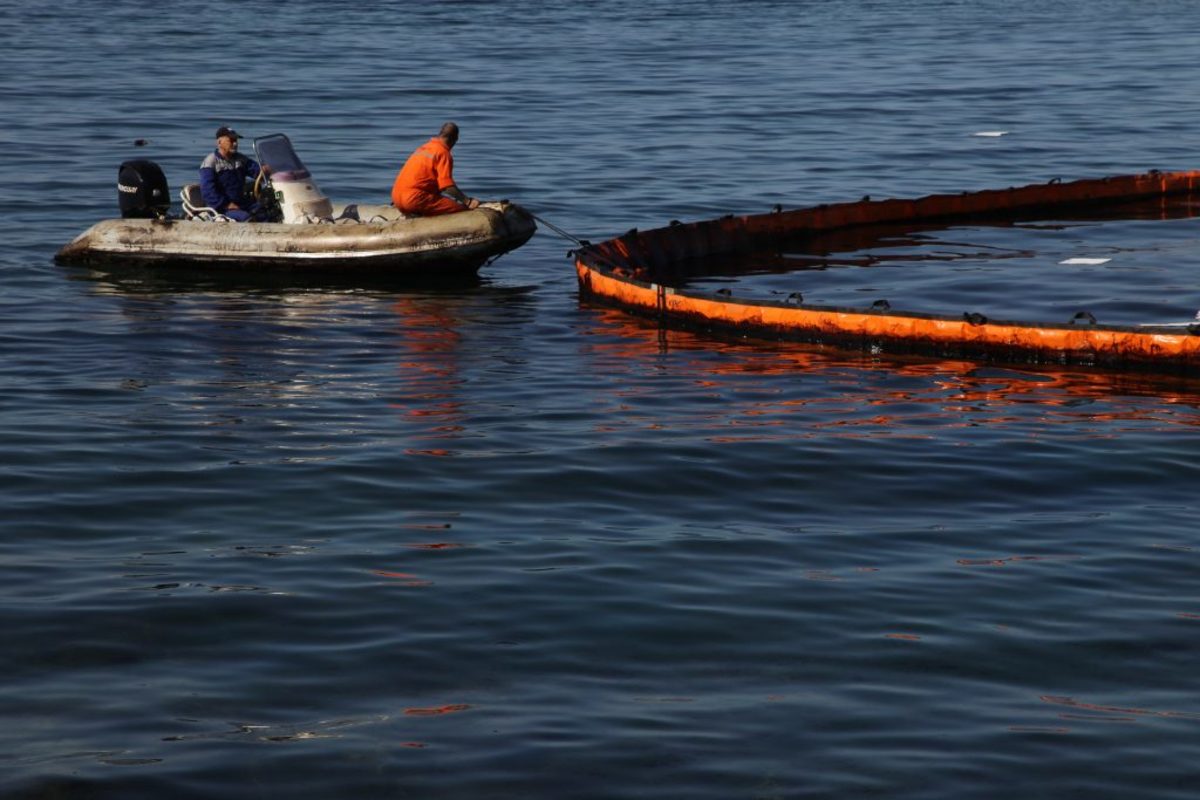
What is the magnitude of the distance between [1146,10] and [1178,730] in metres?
60.0

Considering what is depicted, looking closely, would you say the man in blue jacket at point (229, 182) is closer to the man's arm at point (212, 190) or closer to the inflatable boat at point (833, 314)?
the man's arm at point (212, 190)

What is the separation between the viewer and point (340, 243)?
71.7 ft

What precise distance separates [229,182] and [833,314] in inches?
324

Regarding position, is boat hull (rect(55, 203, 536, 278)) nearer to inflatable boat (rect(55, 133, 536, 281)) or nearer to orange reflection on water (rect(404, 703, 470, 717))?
inflatable boat (rect(55, 133, 536, 281))

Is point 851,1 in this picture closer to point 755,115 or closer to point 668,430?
point 755,115

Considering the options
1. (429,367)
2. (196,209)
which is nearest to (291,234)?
(196,209)

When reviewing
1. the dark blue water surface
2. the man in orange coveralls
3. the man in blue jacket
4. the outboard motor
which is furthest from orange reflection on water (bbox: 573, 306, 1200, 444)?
the man in blue jacket

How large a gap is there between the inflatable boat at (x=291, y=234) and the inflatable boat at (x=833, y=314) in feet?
4.41

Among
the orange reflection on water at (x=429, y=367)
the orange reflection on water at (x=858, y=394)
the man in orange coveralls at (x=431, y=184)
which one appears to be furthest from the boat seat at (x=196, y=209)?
the orange reflection on water at (x=858, y=394)

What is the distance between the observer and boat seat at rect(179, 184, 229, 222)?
892 inches

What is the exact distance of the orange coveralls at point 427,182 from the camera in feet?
70.1

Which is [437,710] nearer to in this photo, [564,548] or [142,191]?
[564,548]

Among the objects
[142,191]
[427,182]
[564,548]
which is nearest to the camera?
[564,548]

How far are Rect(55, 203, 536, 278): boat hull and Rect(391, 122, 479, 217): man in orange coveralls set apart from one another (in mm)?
189
